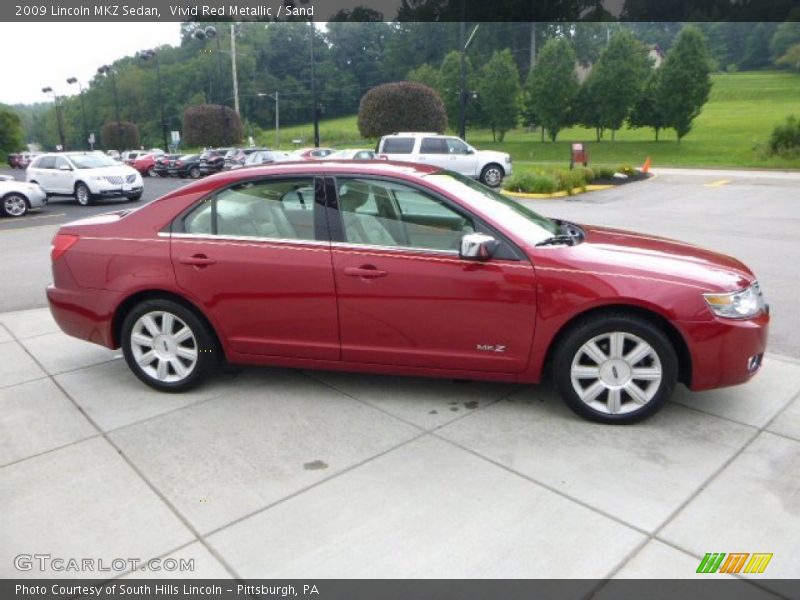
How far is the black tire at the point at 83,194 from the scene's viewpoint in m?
19.1

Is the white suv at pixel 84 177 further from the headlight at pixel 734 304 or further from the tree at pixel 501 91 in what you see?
the tree at pixel 501 91

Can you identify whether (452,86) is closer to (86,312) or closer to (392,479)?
(86,312)

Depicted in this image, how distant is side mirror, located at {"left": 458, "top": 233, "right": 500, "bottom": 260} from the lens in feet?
12.2

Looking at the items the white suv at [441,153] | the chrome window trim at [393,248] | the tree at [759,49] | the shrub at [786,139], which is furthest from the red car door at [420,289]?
the tree at [759,49]

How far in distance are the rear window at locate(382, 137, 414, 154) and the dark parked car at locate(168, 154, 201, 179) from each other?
19.0m

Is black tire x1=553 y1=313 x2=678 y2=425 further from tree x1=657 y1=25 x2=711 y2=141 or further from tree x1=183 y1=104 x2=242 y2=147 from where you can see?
tree x1=183 y1=104 x2=242 y2=147

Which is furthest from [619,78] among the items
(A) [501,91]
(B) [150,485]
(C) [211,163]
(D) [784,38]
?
(D) [784,38]

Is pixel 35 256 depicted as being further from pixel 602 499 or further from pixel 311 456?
pixel 602 499

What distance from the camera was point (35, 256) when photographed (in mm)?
10344

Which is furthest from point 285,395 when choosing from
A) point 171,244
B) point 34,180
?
point 34,180

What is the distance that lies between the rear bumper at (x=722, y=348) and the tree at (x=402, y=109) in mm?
32523

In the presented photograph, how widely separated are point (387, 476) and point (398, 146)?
18364 millimetres

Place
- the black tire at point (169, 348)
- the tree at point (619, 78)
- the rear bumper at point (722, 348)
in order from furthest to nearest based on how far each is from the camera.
A: 1. the tree at point (619, 78)
2. the black tire at point (169, 348)
3. the rear bumper at point (722, 348)

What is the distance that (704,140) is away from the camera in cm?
3912
